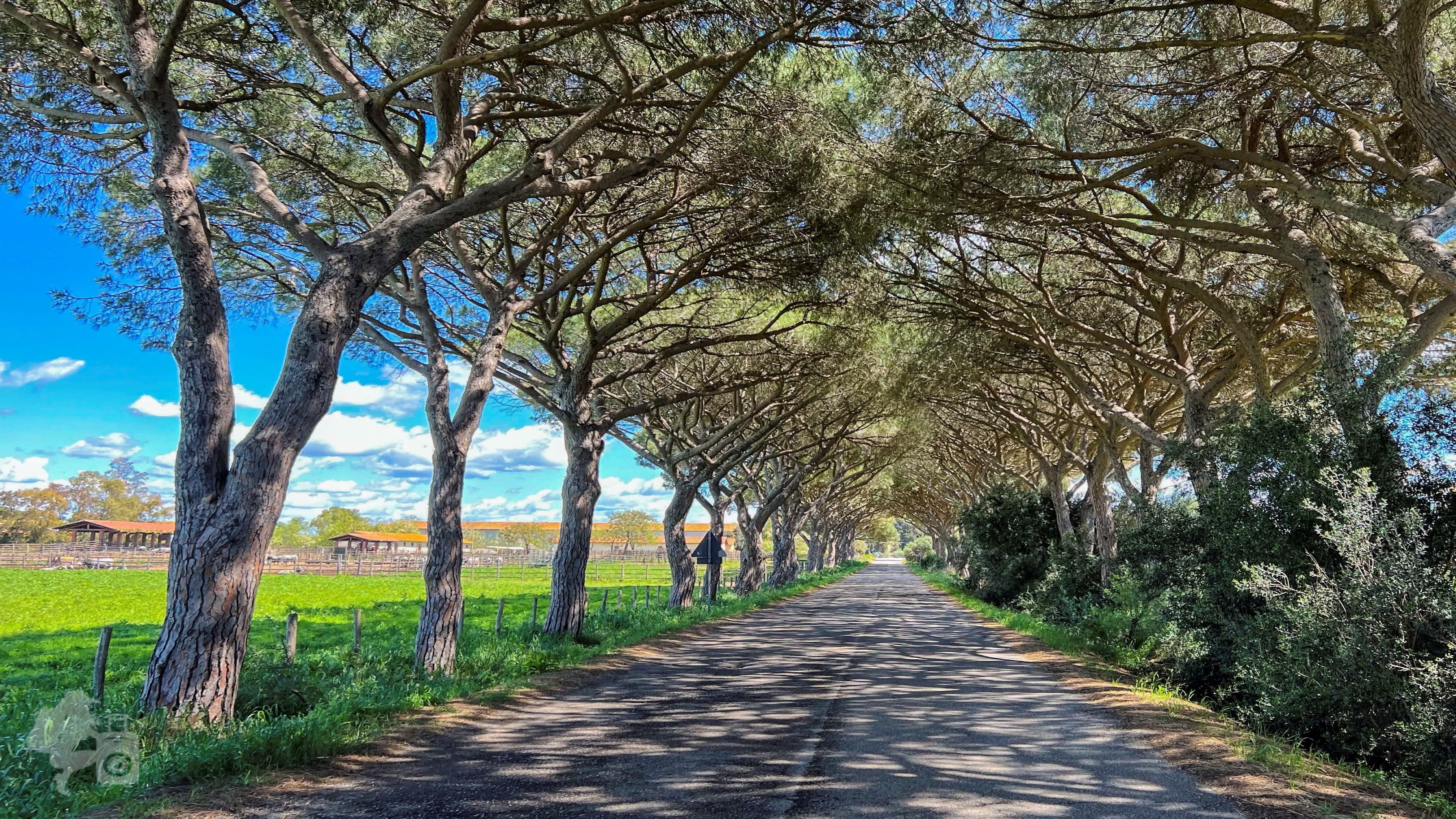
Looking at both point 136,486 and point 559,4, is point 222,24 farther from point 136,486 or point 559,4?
point 136,486

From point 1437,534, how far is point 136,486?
126m

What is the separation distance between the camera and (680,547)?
22859 mm

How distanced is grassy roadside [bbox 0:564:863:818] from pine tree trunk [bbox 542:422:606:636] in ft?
1.45

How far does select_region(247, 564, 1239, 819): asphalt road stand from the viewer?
5160 millimetres

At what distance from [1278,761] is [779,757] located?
3896 mm

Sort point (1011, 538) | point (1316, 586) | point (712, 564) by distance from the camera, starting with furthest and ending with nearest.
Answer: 1. point (1011, 538)
2. point (712, 564)
3. point (1316, 586)

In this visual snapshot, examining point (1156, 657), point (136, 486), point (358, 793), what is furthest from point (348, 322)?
point (136, 486)

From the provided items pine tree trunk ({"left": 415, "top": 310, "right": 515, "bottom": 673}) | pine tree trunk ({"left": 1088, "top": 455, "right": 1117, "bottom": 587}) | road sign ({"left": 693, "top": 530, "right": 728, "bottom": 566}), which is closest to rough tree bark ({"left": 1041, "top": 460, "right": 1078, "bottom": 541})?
pine tree trunk ({"left": 1088, "top": 455, "right": 1117, "bottom": 587})

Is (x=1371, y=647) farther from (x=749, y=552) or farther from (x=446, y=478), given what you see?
(x=749, y=552)

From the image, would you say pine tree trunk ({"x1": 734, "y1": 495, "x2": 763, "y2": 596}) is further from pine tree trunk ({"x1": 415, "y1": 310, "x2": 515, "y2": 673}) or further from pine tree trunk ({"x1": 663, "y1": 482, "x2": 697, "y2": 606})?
pine tree trunk ({"x1": 415, "y1": 310, "x2": 515, "y2": 673})

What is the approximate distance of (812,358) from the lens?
18.8m

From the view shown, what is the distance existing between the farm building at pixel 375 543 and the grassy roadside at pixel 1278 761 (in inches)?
3732
